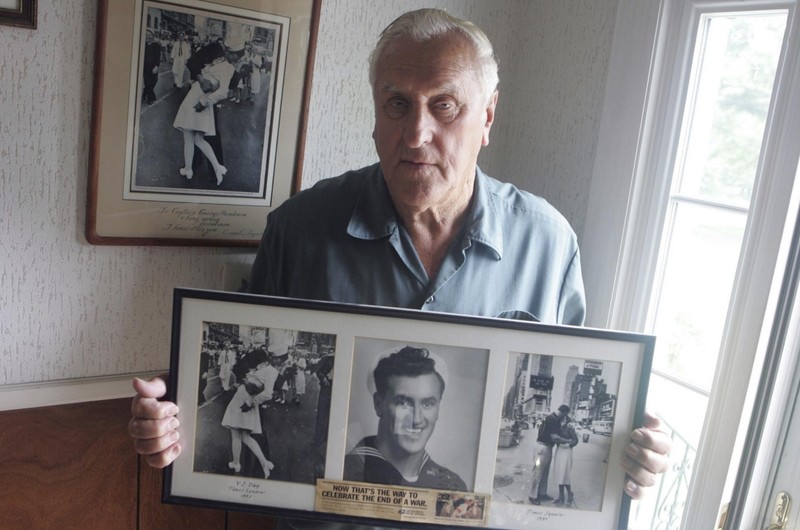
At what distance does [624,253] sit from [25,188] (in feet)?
3.73

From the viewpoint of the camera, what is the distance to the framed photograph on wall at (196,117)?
122cm

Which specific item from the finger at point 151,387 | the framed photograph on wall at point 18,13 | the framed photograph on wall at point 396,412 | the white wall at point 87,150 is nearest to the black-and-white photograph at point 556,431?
the framed photograph on wall at point 396,412

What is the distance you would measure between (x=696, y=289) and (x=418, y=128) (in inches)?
26.1

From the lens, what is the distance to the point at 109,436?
4.33ft

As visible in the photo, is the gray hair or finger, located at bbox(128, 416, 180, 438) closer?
finger, located at bbox(128, 416, 180, 438)

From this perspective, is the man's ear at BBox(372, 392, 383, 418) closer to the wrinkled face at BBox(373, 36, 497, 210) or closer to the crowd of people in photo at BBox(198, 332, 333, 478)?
the crowd of people in photo at BBox(198, 332, 333, 478)

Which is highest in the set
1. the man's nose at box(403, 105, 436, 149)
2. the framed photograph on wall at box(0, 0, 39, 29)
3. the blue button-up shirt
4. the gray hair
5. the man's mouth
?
the gray hair

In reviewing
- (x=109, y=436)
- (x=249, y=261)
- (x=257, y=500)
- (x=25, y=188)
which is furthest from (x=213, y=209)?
(x=257, y=500)

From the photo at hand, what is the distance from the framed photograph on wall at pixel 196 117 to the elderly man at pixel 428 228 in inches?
9.4

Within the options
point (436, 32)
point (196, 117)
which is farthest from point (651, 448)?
point (196, 117)

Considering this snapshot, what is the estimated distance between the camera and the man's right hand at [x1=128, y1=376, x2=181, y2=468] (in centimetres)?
93

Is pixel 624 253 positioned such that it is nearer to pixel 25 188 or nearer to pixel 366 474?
pixel 366 474

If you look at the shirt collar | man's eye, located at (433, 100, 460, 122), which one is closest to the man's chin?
the shirt collar

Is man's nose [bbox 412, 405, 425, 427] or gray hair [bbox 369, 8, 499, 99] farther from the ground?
gray hair [bbox 369, 8, 499, 99]
